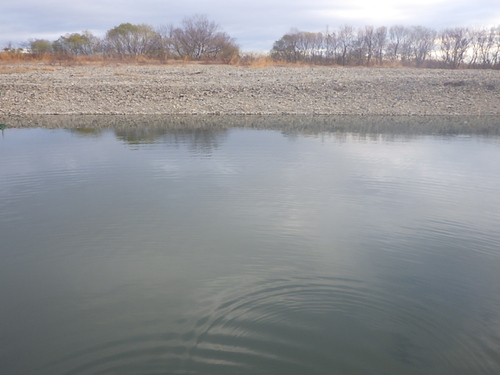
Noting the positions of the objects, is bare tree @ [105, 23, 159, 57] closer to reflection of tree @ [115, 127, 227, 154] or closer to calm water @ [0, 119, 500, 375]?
reflection of tree @ [115, 127, 227, 154]

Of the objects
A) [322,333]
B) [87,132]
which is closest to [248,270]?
[322,333]

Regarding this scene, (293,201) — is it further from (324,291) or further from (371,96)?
(371,96)

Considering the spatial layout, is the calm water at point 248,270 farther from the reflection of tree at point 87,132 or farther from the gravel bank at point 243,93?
the gravel bank at point 243,93

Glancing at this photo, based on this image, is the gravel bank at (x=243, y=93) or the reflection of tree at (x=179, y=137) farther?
the gravel bank at (x=243, y=93)

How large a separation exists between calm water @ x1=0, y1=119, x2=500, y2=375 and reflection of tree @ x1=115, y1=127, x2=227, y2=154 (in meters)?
2.93

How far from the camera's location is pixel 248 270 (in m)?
4.62

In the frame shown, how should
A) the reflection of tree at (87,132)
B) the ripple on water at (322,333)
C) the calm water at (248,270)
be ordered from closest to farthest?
the ripple on water at (322,333) → the calm water at (248,270) → the reflection of tree at (87,132)

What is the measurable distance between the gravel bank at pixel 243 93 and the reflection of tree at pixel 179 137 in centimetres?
568

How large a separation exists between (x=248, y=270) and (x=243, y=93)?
64.4 feet

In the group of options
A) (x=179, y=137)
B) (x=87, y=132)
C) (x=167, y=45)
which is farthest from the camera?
(x=167, y=45)

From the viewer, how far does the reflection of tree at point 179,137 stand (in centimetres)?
1228

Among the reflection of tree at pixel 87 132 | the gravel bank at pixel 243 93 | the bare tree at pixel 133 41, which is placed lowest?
the reflection of tree at pixel 87 132

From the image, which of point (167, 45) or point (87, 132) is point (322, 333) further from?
point (167, 45)

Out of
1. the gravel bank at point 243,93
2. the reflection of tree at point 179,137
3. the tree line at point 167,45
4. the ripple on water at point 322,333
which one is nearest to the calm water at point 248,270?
the ripple on water at point 322,333
